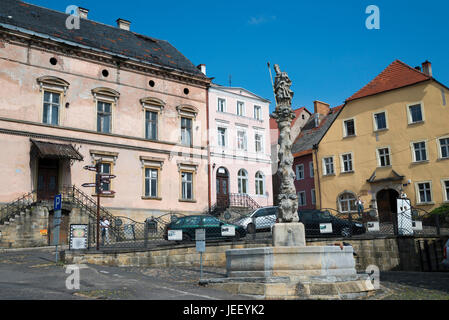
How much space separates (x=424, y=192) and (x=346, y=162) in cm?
686

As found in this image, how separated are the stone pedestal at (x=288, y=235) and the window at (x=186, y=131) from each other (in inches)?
812

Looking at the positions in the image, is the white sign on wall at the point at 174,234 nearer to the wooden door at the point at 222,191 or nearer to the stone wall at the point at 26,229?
the stone wall at the point at 26,229

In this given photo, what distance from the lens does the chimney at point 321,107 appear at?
167ft

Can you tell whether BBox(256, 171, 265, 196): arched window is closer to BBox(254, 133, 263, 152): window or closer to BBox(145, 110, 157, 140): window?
BBox(254, 133, 263, 152): window

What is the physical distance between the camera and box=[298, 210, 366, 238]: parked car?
20656mm

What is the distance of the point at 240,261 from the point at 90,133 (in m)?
18.7

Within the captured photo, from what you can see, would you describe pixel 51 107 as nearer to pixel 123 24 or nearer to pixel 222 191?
pixel 123 24

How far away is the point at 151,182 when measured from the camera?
3000 centimetres

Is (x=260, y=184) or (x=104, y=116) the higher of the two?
(x=104, y=116)

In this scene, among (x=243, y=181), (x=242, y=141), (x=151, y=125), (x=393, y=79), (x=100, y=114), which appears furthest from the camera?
(x=242, y=141)

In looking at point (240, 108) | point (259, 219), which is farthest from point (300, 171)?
point (259, 219)

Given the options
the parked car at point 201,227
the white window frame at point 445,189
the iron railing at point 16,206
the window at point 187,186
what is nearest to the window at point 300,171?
the white window frame at point 445,189

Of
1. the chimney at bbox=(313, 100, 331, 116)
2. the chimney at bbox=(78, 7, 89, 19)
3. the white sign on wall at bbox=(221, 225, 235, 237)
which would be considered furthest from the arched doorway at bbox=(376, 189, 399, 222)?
the chimney at bbox=(78, 7, 89, 19)
